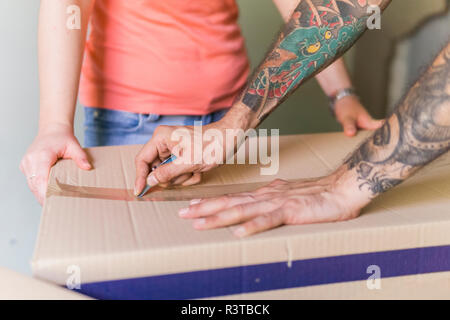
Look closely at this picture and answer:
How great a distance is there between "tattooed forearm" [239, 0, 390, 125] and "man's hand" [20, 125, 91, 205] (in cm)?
28

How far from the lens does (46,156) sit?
2.56 feet

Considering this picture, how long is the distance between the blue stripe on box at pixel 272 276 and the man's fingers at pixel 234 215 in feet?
0.20

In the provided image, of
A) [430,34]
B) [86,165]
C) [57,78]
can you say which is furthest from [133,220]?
[430,34]

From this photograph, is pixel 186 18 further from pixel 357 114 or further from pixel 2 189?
pixel 2 189

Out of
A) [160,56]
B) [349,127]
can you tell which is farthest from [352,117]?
[160,56]

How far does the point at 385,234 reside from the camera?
1.79 ft

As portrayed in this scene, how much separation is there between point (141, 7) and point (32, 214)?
81 centimetres

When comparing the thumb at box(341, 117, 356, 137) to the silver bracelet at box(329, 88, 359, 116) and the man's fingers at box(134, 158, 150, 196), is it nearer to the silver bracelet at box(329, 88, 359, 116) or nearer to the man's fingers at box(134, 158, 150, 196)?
the silver bracelet at box(329, 88, 359, 116)

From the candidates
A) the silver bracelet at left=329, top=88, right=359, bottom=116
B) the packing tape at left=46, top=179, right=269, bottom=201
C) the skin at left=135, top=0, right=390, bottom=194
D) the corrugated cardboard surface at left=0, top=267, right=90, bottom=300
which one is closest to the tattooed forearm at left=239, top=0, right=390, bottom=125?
the skin at left=135, top=0, right=390, bottom=194

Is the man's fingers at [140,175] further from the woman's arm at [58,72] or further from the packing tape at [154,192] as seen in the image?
the woman's arm at [58,72]

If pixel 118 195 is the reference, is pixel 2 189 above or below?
above

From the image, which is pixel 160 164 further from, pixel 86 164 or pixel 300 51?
pixel 300 51

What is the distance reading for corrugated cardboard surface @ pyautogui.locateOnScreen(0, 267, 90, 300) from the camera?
1.48 feet

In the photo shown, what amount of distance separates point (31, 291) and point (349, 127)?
0.67 metres
